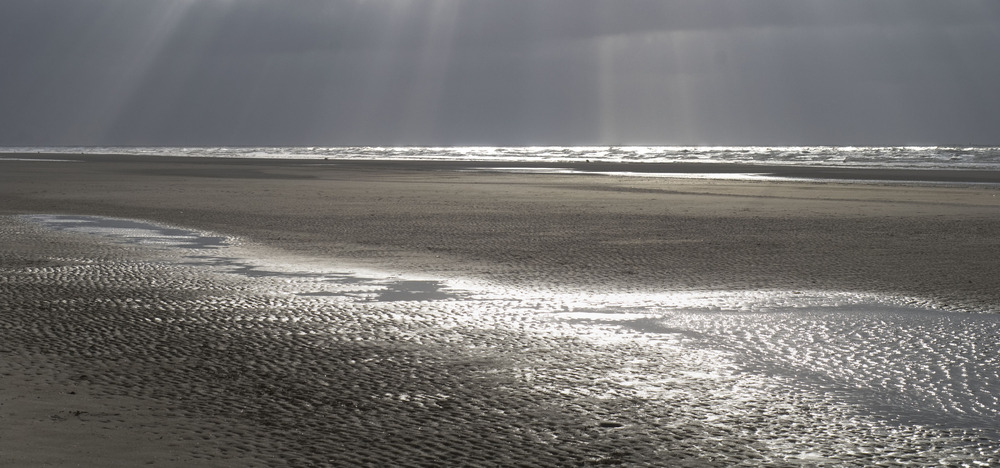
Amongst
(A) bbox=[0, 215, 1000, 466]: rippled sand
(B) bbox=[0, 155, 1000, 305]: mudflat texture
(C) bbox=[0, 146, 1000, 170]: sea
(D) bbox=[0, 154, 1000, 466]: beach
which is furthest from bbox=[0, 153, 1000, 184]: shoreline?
(A) bbox=[0, 215, 1000, 466]: rippled sand

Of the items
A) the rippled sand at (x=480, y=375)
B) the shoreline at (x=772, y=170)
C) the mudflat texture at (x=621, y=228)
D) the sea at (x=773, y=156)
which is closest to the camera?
the rippled sand at (x=480, y=375)

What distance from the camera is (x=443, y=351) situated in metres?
7.76

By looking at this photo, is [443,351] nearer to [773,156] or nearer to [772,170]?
[772,170]

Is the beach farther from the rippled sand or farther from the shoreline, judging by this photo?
the shoreline

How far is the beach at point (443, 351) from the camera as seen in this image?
538 cm

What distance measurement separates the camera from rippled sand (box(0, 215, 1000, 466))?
5.32 m

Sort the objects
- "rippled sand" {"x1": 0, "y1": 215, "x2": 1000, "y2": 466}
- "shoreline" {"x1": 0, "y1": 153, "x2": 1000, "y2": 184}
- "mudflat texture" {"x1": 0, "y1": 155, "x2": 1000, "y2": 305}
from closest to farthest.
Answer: "rippled sand" {"x1": 0, "y1": 215, "x2": 1000, "y2": 466}
"mudflat texture" {"x1": 0, "y1": 155, "x2": 1000, "y2": 305}
"shoreline" {"x1": 0, "y1": 153, "x2": 1000, "y2": 184}

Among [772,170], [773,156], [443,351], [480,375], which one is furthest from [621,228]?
[773,156]

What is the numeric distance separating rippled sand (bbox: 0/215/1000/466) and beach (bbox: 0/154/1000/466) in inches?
1.1

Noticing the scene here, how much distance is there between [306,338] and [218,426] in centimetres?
260

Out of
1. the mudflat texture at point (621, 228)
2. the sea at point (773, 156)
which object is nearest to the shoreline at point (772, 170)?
the sea at point (773, 156)

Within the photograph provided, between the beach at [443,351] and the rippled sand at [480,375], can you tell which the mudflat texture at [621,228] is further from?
the rippled sand at [480,375]

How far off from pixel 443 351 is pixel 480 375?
2.77 ft

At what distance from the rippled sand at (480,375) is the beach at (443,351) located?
0.03 metres
